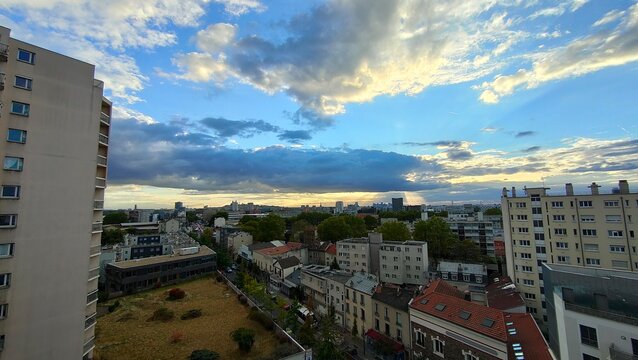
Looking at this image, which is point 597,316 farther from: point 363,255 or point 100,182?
point 363,255

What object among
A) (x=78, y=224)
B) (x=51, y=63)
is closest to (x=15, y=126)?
(x=51, y=63)

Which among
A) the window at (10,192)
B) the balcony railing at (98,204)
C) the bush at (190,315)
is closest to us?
the window at (10,192)

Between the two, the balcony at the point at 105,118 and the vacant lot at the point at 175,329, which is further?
the vacant lot at the point at 175,329

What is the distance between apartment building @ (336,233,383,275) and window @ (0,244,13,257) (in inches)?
1713

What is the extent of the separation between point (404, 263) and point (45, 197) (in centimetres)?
4464

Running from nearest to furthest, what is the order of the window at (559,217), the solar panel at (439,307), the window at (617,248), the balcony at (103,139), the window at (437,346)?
1. the balcony at (103,139)
2. the window at (437,346)
3. the solar panel at (439,307)
4. the window at (617,248)
5. the window at (559,217)

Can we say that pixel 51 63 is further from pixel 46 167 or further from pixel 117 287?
pixel 117 287

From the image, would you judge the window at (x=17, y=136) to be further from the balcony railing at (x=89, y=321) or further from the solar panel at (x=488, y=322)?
the solar panel at (x=488, y=322)

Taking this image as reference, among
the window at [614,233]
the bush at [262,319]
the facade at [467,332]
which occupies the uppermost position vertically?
the window at [614,233]

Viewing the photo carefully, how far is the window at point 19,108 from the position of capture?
49.3 feet

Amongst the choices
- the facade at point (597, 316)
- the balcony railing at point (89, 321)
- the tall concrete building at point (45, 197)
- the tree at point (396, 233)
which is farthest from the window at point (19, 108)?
the tree at point (396, 233)

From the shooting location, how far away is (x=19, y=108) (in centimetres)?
1524

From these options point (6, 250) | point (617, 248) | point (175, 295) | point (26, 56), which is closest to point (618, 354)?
point (617, 248)

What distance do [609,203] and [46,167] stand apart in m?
51.5
